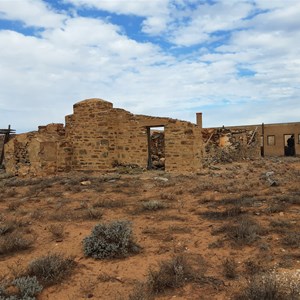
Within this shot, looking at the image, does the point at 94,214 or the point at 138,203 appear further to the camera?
the point at 138,203

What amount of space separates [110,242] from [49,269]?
1166 mm

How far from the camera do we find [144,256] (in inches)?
196

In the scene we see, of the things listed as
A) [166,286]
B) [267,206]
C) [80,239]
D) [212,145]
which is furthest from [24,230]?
[212,145]

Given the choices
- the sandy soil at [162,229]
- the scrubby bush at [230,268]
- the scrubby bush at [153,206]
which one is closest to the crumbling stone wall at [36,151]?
the sandy soil at [162,229]

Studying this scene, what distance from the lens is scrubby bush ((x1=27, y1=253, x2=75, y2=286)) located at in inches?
164

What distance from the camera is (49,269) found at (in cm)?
428

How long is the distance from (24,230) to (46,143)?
871 cm

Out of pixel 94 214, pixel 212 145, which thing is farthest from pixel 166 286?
pixel 212 145

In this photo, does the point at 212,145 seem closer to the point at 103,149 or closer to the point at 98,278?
the point at 103,149

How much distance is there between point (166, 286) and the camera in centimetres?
394

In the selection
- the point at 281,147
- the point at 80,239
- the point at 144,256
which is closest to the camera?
the point at 144,256

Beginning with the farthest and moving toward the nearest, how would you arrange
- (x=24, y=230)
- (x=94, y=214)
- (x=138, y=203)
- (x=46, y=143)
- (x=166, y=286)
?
(x=46, y=143) → (x=138, y=203) → (x=94, y=214) → (x=24, y=230) → (x=166, y=286)

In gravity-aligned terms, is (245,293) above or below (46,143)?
below

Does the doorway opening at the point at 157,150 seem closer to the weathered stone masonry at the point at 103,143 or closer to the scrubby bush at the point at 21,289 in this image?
the weathered stone masonry at the point at 103,143
